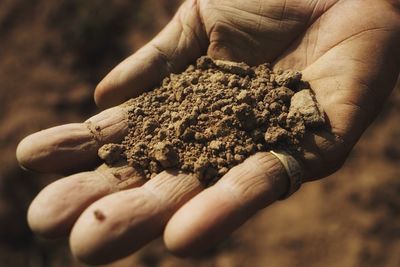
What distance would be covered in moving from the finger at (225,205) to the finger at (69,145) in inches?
21.6

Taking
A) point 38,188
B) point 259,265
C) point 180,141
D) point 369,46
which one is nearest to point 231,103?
point 180,141

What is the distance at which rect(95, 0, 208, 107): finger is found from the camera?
2.25m

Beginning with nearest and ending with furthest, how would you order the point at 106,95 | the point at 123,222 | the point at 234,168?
the point at 123,222
the point at 234,168
the point at 106,95

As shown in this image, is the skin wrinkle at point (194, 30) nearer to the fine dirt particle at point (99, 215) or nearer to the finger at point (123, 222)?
the finger at point (123, 222)

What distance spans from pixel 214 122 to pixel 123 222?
25.5 inches

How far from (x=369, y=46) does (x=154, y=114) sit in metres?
1.08

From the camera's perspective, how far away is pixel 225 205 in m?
1.65

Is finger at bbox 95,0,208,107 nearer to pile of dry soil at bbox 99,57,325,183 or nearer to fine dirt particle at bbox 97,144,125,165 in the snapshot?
pile of dry soil at bbox 99,57,325,183

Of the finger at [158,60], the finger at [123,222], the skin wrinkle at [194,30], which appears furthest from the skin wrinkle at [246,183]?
the skin wrinkle at [194,30]

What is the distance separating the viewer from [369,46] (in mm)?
2107

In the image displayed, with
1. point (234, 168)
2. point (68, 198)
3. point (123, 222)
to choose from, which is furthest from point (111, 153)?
point (234, 168)

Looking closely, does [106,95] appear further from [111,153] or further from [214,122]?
[214,122]

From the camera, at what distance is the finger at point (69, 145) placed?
6.28ft

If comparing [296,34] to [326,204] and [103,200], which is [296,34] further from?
[326,204]
